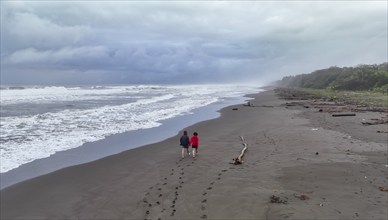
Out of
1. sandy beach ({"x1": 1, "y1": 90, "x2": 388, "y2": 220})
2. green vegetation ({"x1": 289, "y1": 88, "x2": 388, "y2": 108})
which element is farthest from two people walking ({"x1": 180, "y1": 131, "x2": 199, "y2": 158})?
green vegetation ({"x1": 289, "y1": 88, "x2": 388, "y2": 108})

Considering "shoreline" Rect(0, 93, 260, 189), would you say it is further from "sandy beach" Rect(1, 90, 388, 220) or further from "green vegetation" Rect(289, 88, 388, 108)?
"green vegetation" Rect(289, 88, 388, 108)

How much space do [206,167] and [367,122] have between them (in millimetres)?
14954

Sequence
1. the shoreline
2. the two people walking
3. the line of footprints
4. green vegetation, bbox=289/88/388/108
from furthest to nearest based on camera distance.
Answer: green vegetation, bbox=289/88/388/108, the two people walking, the shoreline, the line of footprints

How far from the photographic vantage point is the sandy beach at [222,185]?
29.4ft

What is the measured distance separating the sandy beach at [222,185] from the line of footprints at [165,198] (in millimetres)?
26

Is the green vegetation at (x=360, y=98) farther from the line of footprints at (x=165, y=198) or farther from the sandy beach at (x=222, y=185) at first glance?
the line of footprints at (x=165, y=198)

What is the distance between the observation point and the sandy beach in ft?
29.4

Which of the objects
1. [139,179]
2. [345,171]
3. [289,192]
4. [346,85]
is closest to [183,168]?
[139,179]

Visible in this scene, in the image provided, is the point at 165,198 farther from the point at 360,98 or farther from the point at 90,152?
the point at 360,98

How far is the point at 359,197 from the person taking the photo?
9664 millimetres

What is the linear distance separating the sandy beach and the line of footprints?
0.08ft

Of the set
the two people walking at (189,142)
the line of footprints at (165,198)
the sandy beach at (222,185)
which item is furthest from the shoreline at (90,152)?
the line of footprints at (165,198)

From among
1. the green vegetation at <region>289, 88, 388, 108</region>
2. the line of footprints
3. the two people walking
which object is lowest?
the line of footprints

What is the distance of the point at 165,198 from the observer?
1001 cm
